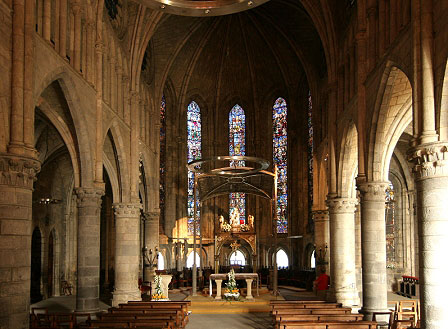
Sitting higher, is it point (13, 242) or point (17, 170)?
point (17, 170)

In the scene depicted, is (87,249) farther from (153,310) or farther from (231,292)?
(231,292)

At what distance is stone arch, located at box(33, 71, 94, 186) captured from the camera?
1970cm

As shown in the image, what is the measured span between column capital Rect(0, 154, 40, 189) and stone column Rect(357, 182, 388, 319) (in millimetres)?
11881

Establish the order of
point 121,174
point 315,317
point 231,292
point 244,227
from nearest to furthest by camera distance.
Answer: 1. point 315,317
2. point 231,292
3. point 121,174
4. point 244,227

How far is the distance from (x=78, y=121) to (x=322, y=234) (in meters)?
17.4

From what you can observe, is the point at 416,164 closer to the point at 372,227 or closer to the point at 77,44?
the point at 372,227

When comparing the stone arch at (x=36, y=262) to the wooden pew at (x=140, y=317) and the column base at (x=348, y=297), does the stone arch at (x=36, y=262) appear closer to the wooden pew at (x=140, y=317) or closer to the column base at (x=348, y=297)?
the wooden pew at (x=140, y=317)

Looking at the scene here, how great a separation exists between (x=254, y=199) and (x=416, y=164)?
96.8 feet

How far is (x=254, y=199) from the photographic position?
42.6 m

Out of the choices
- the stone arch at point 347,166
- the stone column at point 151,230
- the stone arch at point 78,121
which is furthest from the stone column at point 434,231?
the stone column at point 151,230

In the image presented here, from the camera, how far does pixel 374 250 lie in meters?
20.0

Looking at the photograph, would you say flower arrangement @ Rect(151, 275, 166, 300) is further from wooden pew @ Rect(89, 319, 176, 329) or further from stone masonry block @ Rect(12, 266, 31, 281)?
stone masonry block @ Rect(12, 266, 31, 281)

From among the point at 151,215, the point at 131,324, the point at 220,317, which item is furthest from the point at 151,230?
the point at 131,324

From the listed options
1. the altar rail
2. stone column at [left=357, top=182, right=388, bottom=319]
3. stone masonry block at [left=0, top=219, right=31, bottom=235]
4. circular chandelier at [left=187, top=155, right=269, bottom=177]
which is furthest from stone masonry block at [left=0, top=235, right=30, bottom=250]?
the altar rail
